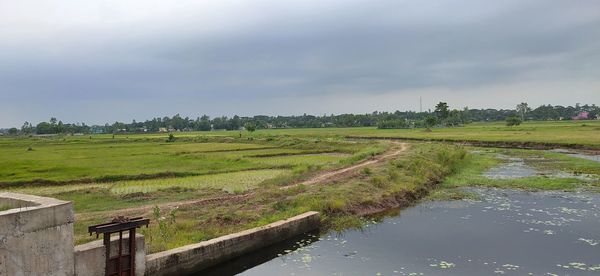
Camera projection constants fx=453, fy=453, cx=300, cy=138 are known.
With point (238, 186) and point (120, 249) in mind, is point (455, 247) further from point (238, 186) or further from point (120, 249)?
point (238, 186)

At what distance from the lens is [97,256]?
9.03m

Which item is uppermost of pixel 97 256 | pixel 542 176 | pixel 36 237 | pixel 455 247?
pixel 36 237

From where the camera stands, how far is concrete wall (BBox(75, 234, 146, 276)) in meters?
8.70

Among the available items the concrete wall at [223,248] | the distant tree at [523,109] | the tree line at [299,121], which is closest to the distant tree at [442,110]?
the tree line at [299,121]

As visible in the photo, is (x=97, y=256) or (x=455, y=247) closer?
(x=97, y=256)

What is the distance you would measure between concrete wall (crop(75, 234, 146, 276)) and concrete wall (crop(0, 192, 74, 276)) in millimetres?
244

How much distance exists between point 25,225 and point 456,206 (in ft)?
48.1

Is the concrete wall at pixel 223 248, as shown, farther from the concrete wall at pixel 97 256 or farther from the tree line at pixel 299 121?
the tree line at pixel 299 121

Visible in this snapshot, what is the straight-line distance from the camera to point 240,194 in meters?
18.7

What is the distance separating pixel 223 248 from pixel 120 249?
2.87m

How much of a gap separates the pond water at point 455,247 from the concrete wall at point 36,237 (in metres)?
3.76

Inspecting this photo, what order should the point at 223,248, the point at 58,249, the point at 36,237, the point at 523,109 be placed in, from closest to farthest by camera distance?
the point at 36,237 → the point at 58,249 → the point at 223,248 → the point at 523,109

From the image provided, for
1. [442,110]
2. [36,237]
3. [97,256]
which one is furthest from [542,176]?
[442,110]

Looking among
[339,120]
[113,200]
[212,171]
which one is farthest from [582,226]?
[339,120]
